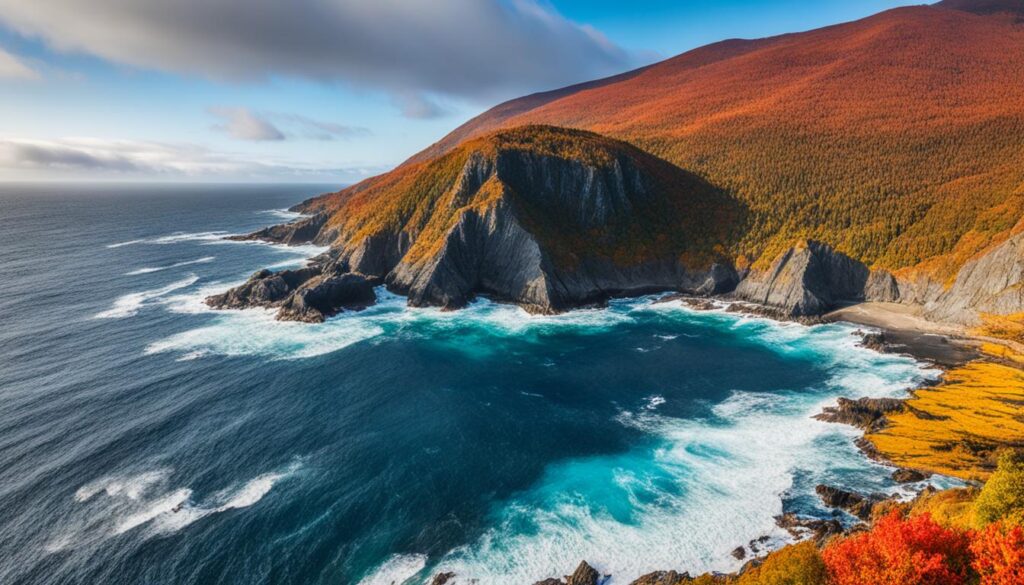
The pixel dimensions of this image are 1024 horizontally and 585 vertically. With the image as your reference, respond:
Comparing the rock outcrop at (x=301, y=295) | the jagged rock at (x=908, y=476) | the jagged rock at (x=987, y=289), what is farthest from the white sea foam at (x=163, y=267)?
the jagged rock at (x=987, y=289)

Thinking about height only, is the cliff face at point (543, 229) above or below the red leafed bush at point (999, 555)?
above

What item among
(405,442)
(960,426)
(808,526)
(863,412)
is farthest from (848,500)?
(405,442)

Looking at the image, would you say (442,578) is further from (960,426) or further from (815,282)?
(815,282)

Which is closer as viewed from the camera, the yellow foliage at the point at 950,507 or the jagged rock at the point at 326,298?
the yellow foliage at the point at 950,507

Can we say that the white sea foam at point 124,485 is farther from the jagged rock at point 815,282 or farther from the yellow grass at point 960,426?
the jagged rock at point 815,282

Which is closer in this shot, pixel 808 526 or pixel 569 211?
pixel 808 526

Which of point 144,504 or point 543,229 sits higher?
point 543,229

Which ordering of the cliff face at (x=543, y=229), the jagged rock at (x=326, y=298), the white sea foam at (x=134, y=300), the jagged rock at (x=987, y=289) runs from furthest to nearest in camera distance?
the cliff face at (x=543, y=229) → the jagged rock at (x=326, y=298) → the white sea foam at (x=134, y=300) → the jagged rock at (x=987, y=289)

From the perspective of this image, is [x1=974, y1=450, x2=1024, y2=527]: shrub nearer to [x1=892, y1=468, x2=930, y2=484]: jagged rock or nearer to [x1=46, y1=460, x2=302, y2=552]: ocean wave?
[x1=892, y1=468, x2=930, y2=484]: jagged rock
